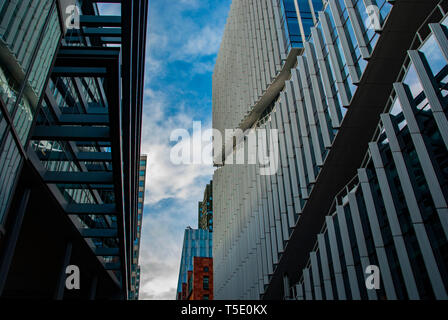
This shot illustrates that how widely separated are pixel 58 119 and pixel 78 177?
3.08 meters

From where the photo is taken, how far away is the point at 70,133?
15.3 m

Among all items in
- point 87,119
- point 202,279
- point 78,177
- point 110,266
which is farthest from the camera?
point 202,279

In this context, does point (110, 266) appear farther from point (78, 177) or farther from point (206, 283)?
point (206, 283)

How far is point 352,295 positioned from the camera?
50.3 ft

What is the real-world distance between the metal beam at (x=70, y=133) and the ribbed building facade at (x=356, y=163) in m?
11.3

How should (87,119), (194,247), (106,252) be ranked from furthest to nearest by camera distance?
(194,247) < (106,252) < (87,119)

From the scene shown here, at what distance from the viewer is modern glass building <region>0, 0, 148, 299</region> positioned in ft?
36.4

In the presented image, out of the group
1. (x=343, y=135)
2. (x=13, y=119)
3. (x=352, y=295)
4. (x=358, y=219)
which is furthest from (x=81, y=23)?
(x=352, y=295)

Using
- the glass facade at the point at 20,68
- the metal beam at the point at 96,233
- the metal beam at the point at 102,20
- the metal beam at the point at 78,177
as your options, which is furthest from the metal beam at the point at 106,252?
the metal beam at the point at 102,20

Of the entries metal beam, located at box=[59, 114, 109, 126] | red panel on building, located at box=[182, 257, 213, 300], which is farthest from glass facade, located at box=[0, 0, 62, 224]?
red panel on building, located at box=[182, 257, 213, 300]

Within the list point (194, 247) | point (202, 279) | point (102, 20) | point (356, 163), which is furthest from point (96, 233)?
point (194, 247)

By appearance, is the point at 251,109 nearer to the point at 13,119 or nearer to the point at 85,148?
the point at 85,148

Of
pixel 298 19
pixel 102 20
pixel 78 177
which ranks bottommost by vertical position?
pixel 78 177

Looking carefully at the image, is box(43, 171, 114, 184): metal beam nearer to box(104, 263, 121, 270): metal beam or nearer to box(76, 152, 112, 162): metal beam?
box(76, 152, 112, 162): metal beam
